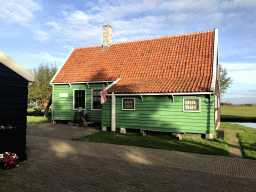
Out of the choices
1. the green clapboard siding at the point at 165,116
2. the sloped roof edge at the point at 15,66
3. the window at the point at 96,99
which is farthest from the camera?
the window at the point at 96,99

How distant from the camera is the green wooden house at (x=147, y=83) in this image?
1208 cm

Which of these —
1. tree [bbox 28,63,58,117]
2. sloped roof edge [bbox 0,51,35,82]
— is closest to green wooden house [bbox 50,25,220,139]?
sloped roof edge [bbox 0,51,35,82]

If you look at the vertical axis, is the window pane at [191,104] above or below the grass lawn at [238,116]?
above

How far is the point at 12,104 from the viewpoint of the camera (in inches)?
273

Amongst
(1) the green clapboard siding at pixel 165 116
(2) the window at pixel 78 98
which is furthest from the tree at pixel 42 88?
(1) the green clapboard siding at pixel 165 116

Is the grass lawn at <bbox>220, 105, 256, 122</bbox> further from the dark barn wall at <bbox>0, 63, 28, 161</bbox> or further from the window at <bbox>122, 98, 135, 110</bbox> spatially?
the dark barn wall at <bbox>0, 63, 28, 161</bbox>

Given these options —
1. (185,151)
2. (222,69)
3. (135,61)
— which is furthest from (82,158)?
(222,69)

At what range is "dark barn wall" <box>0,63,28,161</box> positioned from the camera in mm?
6716

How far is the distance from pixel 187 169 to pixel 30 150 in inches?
254

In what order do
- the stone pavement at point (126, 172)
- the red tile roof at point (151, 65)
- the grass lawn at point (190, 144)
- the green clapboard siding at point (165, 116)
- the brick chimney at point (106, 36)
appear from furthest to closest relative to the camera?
the brick chimney at point (106, 36)
the red tile roof at point (151, 65)
the green clapboard siding at point (165, 116)
the grass lawn at point (190, 144)
the stone pavement at point (126, 172)

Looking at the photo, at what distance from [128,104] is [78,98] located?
5609 mm

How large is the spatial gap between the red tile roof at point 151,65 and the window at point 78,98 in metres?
1.01

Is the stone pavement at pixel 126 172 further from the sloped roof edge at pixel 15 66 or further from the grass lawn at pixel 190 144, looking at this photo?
the sloped roof edge at pixel 15 66

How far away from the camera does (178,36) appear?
16.9m
